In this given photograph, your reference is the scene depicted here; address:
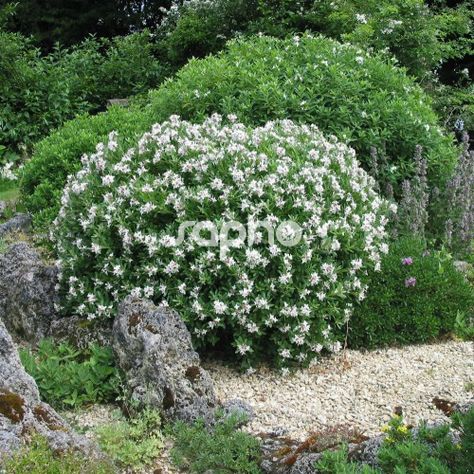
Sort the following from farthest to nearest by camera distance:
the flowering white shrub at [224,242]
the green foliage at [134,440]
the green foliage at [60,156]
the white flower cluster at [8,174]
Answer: the white flower cluster at [8,174]
the green foliage at [60,156]
the flowering white shrub at [224,242]
the green foliage at [134,440]

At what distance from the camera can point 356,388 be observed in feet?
15.8

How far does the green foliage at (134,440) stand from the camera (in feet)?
12.8

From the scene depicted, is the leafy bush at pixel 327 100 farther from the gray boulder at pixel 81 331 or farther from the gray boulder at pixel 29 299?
the gray boulder at pixel 81 331

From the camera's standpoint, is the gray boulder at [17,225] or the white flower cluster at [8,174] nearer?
the gray boulder at [17,225]

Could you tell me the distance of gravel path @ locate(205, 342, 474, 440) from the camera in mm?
4438

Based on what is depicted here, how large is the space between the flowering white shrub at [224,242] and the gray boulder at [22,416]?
3.63ft

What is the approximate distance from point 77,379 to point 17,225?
337 centimetres

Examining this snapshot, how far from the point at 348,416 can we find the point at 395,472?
153 centimetres

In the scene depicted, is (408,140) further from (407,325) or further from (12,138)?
(12,138)

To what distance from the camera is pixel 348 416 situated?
14.7ft

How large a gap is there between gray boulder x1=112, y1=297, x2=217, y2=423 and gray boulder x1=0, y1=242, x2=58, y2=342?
1.07 m

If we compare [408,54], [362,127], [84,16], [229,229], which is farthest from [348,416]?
[84,16]

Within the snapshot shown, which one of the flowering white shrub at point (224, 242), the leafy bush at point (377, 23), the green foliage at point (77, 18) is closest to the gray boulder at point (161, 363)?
the flowering white shrub at point (224, 242)

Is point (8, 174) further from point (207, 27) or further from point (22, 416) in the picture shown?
point (22, 416)
